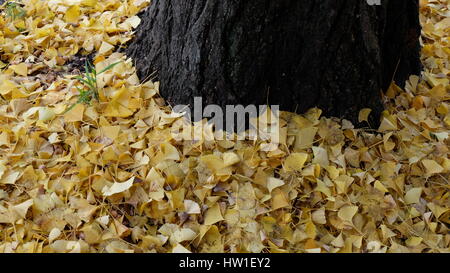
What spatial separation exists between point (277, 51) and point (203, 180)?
1.84 ft

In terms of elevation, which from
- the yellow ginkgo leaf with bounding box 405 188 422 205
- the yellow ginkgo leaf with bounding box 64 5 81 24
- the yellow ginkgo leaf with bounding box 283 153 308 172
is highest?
the yellow ginkgo leaf with bounding box 64 5 81 24

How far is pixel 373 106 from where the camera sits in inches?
88.0

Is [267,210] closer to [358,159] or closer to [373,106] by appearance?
[358,159]

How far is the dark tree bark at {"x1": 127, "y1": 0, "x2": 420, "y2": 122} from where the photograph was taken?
79.0 inches

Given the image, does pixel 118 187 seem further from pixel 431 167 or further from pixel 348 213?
pixel 431 167

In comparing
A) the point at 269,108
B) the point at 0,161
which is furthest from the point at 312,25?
the point at 0,161

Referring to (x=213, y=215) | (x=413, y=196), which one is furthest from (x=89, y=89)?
(x=413, y=196)

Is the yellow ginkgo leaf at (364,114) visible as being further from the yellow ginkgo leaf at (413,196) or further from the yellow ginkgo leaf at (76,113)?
the yellow ginkgo leaf at (76,113)

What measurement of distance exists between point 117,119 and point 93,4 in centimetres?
88

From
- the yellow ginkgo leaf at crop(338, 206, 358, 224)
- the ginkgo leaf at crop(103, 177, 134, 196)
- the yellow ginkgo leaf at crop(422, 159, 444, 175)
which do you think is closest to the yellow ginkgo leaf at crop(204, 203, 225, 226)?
the ginkgo leaf at crop(103, 177, 134, 196)

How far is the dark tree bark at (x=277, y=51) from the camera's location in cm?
201

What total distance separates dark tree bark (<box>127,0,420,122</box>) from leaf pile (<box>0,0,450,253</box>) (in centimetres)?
10

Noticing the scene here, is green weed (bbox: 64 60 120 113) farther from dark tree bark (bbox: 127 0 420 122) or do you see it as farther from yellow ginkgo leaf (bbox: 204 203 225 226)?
yellow ginkgo leaf (bbox: 204 203 225 226)

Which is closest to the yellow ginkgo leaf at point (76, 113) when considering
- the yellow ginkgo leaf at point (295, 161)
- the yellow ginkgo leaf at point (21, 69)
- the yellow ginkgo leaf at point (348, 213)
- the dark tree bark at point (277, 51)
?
the dark tree bark at point (277, 51)
